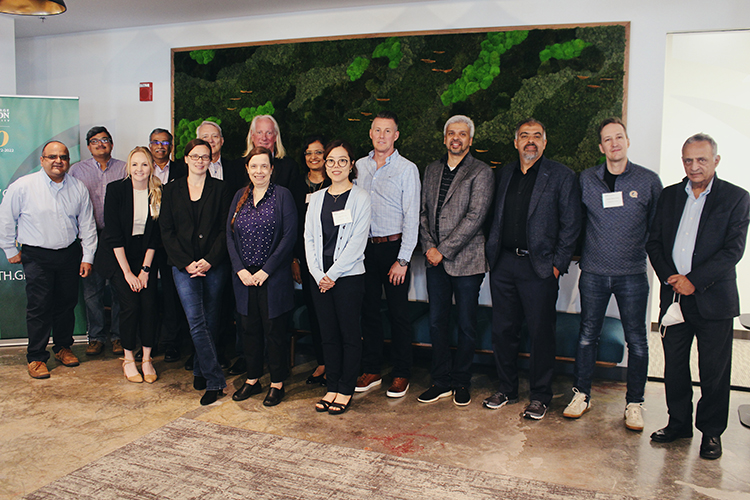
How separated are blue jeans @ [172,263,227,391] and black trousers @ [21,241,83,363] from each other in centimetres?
120

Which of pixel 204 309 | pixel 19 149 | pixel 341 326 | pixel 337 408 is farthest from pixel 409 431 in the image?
pixel 19 149

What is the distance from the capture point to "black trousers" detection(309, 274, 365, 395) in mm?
3367

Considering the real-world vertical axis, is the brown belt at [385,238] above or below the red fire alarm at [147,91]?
below

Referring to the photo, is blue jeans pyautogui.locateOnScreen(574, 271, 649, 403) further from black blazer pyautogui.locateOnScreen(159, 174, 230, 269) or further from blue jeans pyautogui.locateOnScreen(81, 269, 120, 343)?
blue jeans pyautogui.locateOnScreen(81, 269, 120, 343)

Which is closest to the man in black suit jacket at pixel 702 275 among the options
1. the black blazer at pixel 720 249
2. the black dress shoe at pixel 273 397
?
the black blazer at pixel 720 249

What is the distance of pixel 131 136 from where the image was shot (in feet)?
18.2

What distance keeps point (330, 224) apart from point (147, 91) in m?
3.24

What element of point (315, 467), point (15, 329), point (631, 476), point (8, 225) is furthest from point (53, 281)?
point (631, 476)

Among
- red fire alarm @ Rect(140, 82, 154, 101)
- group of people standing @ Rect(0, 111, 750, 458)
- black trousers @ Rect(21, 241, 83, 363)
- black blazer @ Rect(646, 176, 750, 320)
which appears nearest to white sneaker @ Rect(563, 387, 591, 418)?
group of people standing @ Rect(0, 111, 750, 458)

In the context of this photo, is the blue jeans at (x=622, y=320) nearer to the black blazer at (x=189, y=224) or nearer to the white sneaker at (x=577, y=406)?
the white sneaker at (x=577, y=406)

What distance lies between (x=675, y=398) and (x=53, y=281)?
435cm

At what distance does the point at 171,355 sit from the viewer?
173 inches

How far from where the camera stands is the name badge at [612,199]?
321 centimetres

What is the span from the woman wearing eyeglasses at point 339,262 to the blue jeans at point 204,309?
696 mm
